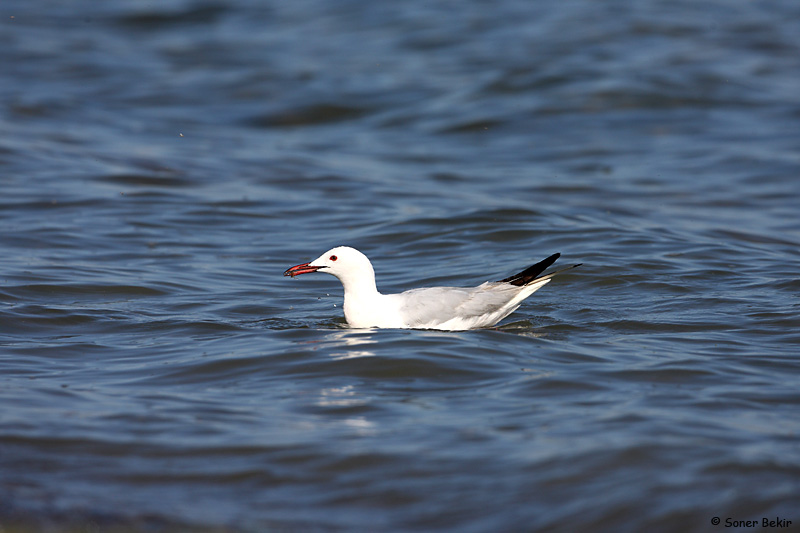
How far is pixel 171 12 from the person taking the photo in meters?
25.0

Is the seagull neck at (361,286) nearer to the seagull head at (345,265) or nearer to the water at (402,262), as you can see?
the seagull head at (345,265)

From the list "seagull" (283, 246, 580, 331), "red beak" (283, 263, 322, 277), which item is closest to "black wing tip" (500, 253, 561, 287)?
"seagull" (283, 246, 580, 331)

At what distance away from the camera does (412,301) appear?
7.95 m

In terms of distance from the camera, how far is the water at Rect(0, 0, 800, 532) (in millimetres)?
5184

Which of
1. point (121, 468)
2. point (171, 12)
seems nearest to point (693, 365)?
point (121, 468)

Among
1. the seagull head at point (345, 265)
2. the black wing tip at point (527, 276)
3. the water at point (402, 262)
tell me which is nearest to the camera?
the water at point (402, 262)

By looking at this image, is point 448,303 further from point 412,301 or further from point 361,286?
point 361,286

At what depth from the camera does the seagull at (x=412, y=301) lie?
7934 millimetres

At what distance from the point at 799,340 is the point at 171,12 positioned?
20.7 metres

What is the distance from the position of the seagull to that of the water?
31 centimetres

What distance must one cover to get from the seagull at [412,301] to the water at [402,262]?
12.1 inches

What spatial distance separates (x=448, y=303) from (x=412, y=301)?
29 cm

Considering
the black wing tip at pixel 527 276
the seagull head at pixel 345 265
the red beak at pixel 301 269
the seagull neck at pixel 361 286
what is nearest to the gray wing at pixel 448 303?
the black wing tip at pixel 527 276

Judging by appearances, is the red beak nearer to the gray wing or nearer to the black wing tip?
the gray wing
